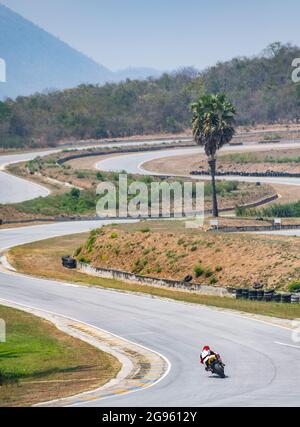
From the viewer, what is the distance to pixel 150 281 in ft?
185

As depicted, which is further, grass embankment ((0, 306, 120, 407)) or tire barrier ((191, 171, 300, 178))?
tire barrier ((191, 171, 300, 178))

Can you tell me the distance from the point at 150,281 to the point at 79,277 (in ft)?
19.6

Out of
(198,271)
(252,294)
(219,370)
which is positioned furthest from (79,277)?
(219,370)

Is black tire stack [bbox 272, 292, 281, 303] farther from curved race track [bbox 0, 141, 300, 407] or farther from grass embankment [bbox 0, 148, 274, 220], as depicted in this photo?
grass embankment [bbox 0, 148, 274, 220]

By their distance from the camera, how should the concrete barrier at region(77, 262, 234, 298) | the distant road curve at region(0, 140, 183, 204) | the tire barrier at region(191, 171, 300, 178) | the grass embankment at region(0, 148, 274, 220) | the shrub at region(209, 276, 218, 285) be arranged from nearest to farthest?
the concrete barrier at region(77, 262, 234, 298) < the shrub at region(209, 276, 218, 285) < the grass embankment at region(0, 148, 274, 220) < the distant road curve at region(0, 140, 183, 204) < the tire barrier at region(191, 171, 300, 178)

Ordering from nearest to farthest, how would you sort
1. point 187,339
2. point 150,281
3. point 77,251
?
point 187,339 < point 150,281 < point 77,251

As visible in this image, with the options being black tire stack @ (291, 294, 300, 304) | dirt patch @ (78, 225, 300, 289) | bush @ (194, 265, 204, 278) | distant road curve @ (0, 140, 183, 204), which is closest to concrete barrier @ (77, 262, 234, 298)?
dirt patch @ (78, 225, 300, 289)

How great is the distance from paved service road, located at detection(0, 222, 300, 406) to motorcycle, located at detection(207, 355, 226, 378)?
23 cm

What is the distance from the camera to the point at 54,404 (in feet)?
86.2

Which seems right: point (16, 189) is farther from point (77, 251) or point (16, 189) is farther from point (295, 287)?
point (295, 287)

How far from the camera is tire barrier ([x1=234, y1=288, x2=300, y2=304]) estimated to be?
1829 inches

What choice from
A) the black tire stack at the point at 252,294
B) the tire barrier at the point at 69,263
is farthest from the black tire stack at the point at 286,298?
the tire barrier at the point at 69,263
